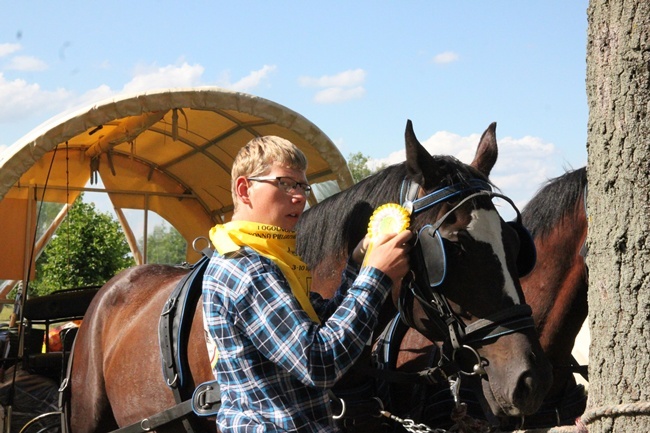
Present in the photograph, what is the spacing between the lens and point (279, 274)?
2.11m

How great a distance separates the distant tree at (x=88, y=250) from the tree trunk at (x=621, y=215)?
8572mm

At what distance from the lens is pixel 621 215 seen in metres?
1.93

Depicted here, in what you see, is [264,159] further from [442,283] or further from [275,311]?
[442,283]

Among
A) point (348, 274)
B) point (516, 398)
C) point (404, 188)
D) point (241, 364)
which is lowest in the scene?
point (516, 398)

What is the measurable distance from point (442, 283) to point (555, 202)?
1345 mm

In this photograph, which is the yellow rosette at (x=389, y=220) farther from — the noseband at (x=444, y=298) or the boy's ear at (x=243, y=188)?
the boy's ear at (x=243, y=188)

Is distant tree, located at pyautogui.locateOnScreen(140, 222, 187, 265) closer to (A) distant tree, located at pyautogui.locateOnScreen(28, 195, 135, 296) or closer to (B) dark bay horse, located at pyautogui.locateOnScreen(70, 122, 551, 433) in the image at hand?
(A) distant tree, located at pyautogui.locateOnScreen(28, 195, 135, 296)

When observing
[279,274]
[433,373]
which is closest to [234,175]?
[279,274]

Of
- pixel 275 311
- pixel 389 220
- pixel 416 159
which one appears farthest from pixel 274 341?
pixel 416 159

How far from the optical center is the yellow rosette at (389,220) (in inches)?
96.7

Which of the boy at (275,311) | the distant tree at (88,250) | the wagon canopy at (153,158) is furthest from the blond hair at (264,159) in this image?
the distant tree at (88,250)

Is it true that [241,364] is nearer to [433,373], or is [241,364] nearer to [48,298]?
[433,373]

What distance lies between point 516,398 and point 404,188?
790 mm

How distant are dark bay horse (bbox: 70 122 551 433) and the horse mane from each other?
2.43 ft
